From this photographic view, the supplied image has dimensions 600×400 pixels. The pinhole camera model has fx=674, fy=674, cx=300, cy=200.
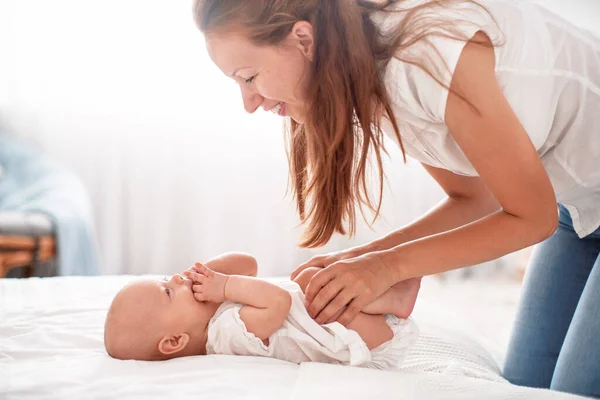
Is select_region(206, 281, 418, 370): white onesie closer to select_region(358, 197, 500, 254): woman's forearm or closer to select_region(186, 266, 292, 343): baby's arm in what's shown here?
select_region(186, 266, 292, 343): baby's arm

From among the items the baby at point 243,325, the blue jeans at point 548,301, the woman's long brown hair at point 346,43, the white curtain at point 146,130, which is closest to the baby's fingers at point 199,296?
the baby at point 243,325

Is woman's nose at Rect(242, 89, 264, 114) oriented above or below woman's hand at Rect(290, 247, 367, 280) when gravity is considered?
above

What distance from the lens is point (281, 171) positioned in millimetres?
3600

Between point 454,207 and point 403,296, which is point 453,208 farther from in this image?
point 403,296

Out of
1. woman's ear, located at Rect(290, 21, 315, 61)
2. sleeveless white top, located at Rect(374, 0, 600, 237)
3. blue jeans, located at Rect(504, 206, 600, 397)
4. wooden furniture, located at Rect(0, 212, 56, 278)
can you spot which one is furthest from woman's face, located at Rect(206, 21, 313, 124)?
wooden furniture, located at Rect(0, 212, 56, 278)

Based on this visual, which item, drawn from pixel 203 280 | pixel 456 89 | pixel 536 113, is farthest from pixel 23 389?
pixel 536 113

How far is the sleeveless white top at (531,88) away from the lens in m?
1.13

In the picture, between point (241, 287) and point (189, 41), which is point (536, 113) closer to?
→ point (241, 287)

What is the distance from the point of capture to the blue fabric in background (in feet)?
8.57

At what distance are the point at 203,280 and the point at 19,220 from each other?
60.1 inches

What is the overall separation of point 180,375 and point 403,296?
1.44 feet

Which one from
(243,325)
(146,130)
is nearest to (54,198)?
(146,130)

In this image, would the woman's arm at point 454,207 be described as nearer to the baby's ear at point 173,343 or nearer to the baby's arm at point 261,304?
the baby's arm at point 261,304

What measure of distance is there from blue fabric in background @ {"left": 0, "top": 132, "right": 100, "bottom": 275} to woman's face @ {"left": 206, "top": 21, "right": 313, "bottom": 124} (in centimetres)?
161
